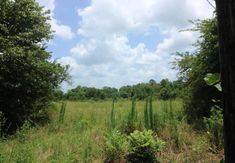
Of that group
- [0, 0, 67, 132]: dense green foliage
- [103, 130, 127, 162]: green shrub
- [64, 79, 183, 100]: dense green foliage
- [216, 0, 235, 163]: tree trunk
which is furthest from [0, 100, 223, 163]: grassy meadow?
[64, 79, 183, 100]: dense green foliage

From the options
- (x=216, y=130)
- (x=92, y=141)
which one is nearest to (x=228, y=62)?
(x=216, y=130)

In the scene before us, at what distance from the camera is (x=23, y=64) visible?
49.0 ft

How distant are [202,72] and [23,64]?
5655 millimetres

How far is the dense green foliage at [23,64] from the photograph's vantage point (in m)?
14.7

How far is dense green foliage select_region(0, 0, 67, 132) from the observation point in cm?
1472

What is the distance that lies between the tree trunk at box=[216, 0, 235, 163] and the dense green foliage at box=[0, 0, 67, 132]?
1309 cm

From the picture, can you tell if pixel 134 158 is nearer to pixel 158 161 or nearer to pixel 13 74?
pixel 158 161

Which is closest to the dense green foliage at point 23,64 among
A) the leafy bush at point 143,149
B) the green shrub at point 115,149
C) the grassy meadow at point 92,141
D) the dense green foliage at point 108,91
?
the grassy meadow at point 92,141

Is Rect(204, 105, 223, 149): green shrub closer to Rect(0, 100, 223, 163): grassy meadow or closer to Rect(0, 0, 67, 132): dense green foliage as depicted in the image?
Rect(0, 100, 223, 163): grassy meadow

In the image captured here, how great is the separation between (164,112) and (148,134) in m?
3.41

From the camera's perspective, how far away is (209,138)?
1138 centimetres

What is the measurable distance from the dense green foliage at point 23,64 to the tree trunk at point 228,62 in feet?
42.9

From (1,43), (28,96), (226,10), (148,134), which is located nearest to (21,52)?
(1,43)

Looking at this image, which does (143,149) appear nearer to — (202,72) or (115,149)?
(115,149)
